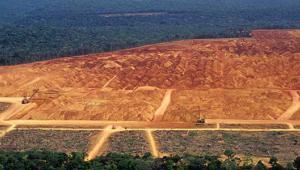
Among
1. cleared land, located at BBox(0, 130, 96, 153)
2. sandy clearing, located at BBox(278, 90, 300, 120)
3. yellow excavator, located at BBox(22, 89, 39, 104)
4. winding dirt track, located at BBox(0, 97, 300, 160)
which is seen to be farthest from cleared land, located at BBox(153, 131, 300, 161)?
yellow excavator, located at BBox(22, 89, 39, 104)

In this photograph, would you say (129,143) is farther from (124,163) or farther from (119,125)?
(124,163)

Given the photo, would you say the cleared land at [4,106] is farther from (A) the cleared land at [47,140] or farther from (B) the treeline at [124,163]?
(B) the treeline at [124,163]

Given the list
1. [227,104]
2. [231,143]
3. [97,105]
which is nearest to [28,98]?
[97,105]

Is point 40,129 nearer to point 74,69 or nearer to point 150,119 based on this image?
point 150,119

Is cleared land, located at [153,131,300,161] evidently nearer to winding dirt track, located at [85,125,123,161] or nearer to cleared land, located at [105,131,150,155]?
cleared land, located at [105,131,150,155]

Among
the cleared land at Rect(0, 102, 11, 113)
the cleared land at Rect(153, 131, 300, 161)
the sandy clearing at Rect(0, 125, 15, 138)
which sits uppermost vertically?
the cleared land at Rect(153, 131, 300, 161)
